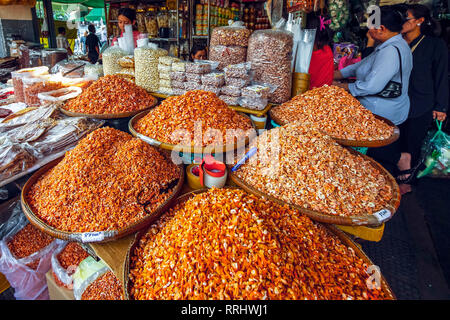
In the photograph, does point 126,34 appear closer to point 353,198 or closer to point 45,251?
point 45,251

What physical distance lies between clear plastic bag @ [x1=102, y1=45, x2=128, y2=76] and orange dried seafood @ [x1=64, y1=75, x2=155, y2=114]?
47 centimetres

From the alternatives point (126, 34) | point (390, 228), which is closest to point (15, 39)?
point (126, 34)

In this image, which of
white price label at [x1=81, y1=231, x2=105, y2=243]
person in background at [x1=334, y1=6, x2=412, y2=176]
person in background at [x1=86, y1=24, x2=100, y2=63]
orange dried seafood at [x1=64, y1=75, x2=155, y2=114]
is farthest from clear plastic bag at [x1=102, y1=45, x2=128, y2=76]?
person in background at [x1=86, y1=24, x2=100, y2=63]

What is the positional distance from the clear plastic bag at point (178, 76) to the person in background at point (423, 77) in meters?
2.17

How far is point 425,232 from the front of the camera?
2.37 m

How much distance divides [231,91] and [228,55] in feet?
1.26

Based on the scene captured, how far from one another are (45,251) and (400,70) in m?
2.69

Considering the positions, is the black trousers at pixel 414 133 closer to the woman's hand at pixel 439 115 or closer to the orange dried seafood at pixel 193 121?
the woman's hand at pixel 439 115

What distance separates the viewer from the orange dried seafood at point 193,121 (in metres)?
1.39

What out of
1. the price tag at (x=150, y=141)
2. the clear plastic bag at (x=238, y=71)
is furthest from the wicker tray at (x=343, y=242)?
the clear plastic bag at (x=238, y=71)

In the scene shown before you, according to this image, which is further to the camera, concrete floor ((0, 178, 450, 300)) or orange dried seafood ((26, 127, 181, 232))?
concrete floor ((0, 178, 450, 300))

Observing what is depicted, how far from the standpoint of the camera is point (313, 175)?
1182 mm

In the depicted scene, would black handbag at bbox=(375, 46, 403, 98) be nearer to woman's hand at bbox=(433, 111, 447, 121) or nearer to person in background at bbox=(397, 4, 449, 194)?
person in background at bbox=(397, 4, 449, 194)

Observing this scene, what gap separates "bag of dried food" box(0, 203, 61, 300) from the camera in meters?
1.39
